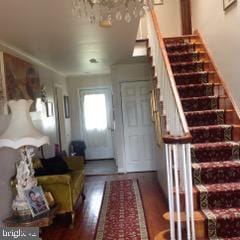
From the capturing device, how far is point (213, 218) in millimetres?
2707

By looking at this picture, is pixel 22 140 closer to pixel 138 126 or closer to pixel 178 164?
pixel 178 164

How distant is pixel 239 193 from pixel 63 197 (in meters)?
2.07

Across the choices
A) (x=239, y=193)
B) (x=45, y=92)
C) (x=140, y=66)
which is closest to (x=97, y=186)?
(x=45, y=92)

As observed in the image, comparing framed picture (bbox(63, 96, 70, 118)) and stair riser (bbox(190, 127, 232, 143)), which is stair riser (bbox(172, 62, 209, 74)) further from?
framed picture (bbox(63, 96, 70, 118))

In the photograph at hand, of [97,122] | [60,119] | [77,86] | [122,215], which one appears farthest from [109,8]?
[97,122]

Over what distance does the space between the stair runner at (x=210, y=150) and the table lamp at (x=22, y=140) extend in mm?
1687

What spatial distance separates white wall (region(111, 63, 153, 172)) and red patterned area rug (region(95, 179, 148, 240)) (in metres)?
1.28

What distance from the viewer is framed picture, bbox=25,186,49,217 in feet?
11.1

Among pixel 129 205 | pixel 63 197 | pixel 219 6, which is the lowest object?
pixel 129 205

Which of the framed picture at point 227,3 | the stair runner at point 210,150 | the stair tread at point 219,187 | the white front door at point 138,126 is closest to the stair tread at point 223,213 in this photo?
the stair runner at point 210,150

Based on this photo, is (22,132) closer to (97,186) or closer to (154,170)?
(97,186)

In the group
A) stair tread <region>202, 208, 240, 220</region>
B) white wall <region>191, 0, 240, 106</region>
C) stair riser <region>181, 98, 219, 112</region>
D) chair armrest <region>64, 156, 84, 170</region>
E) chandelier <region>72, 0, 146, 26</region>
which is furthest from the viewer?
chair armrest <region>64, 156, 84, 170</region>

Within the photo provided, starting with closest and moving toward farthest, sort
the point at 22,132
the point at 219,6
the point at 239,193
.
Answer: the point at 239,193 → the point at 22,132 → the point at 219,6

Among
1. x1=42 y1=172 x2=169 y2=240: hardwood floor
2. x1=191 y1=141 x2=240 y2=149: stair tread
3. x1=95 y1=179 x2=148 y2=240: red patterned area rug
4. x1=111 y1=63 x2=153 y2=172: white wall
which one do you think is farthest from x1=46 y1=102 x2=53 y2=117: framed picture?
x1=191 y1=141 x2=240 y2=149: stair tread
